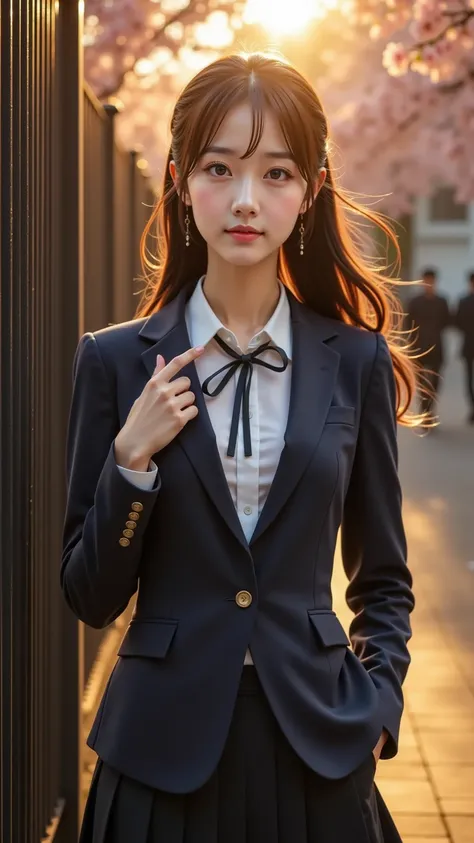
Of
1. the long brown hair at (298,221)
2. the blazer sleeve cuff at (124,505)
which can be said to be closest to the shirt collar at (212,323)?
the long brown hair at (298,221)

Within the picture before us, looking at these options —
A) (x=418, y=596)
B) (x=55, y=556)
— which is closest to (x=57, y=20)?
(x=55, y=556)

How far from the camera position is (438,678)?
6730 mm

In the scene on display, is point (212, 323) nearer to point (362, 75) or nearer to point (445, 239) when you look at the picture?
point (362, 75)

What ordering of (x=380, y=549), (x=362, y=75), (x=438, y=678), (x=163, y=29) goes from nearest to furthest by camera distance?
1. (x=380, y=549)
2. (x=438, y=678)
3. (x=163, y=29)
4. (x=362, y=75)

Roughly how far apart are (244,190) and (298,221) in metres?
0.33

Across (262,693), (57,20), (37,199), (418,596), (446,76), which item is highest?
(57,20)

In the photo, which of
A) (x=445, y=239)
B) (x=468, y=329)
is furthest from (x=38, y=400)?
(x=445, y=239)

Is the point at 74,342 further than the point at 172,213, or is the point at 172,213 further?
the point at 74,342

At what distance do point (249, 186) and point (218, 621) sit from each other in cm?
71

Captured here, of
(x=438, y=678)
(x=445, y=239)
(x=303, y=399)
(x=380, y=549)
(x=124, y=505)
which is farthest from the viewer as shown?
(x=445, y=239)

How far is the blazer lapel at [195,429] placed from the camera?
7.93 ft

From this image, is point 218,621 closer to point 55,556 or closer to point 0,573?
point 0,573

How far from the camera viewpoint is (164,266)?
2.81 metres

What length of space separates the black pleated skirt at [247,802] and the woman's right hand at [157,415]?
0.40 metres
